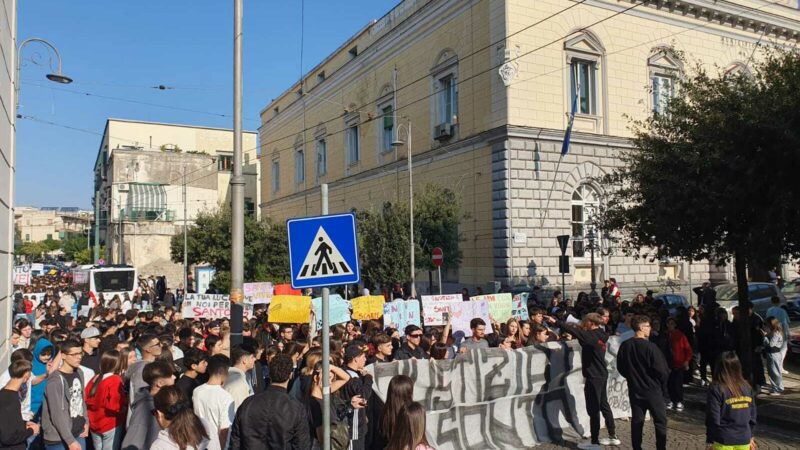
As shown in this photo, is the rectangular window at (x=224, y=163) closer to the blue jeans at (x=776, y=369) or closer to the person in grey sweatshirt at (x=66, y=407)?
the blue jeans at (x=776, y=369)

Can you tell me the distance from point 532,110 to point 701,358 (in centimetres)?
1435

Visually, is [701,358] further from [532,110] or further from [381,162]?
[381,162]

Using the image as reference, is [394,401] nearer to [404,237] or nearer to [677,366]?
[677,366]

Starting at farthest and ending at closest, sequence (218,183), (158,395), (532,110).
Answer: (218,183) → (532,110) → (158,395)

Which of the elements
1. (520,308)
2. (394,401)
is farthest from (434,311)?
(394,401)

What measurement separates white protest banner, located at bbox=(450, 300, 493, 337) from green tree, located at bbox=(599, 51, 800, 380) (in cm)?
349

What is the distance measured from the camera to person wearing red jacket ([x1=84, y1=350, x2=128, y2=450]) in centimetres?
639

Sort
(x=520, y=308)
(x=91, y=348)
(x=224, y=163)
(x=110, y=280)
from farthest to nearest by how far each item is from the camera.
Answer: (x=224, y=163) → (x=110, y=280) → (x=520, y=308) → (x=91, y=348)

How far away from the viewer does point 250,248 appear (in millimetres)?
31812

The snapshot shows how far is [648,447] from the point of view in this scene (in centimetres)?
836

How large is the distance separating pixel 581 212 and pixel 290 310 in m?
16.7

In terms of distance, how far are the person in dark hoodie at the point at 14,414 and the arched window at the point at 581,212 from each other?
22.1 meters

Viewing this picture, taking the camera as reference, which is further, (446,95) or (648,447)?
(446,95)

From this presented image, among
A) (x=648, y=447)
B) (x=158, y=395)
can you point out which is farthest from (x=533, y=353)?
(x=158, y=395)
